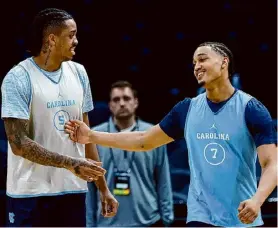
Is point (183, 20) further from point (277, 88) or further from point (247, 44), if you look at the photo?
point (277, 88)

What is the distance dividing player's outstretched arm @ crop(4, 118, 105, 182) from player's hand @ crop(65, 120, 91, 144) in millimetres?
149

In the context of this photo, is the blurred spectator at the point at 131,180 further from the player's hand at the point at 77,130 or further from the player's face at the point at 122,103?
the player's hand at the point at 77,130

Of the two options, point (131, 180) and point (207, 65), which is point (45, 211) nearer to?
point (207, 65)

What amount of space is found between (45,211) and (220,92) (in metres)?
1.04

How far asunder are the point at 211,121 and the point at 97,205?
186cm

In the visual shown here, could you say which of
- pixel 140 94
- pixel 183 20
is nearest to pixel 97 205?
pixel 140 94

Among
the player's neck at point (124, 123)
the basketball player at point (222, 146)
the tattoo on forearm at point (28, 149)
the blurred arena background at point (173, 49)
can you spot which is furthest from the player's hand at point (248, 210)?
the blurred arena background at point (173, 49)

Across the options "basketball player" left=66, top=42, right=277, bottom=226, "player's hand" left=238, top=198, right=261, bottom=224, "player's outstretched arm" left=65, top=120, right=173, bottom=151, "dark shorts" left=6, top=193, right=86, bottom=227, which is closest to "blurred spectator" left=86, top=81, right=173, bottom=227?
"player's outstretched arm" left=65, top=120, right=173, bottom=151

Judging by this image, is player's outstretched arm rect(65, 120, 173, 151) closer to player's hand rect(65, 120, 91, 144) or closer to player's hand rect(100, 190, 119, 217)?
player's hand rect(65, 120, 91, 144)

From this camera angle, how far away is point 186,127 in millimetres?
3896

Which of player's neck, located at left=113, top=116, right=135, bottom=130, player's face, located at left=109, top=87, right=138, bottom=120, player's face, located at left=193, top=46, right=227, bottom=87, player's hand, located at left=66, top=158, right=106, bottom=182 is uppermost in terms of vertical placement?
player's face, located at left=193, top=46, right=227, bottom=87

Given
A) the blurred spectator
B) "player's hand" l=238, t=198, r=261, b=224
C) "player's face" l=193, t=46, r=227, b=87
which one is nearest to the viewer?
"player's hand" l=238, t=198, r=261, b=224

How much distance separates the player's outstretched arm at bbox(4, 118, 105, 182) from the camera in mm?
3564

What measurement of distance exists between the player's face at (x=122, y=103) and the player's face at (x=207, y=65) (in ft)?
5.08
